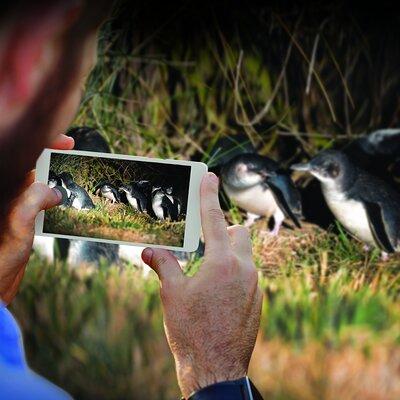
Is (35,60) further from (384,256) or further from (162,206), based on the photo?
(384,256)

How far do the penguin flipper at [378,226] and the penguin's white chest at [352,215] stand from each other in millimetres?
10

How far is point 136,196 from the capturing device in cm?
93

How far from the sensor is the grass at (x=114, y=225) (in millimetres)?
882

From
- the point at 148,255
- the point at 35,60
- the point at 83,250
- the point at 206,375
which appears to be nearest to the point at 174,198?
the point at 148,255

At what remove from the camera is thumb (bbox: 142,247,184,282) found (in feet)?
2.13

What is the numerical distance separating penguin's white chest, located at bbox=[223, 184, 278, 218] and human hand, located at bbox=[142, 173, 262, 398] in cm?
134

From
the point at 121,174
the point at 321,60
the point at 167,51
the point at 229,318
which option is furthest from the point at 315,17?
the point at 229,318

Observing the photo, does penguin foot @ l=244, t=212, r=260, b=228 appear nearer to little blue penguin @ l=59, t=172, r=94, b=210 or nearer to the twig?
the twig

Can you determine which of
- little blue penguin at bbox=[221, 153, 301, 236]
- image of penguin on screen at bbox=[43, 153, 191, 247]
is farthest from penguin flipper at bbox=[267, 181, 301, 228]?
image of penguin on screen at bbox=[43, 153, 191, 247]

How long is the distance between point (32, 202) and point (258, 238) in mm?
1350

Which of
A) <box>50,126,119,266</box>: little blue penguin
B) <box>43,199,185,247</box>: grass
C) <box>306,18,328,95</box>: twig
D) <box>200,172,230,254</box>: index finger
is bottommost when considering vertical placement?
<box>50,126,119,266</box>: little blue penguin

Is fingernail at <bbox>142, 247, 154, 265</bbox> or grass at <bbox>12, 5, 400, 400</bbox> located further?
grass at <bbox>12, 5, 400, 400</bbox>

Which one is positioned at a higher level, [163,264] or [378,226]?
[163,264]

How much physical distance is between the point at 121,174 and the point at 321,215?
44.3 inches
